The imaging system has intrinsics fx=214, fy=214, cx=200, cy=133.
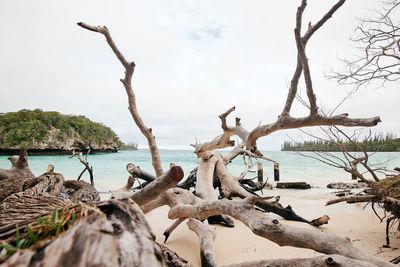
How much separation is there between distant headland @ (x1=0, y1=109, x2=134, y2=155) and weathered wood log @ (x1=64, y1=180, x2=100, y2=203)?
33.9m

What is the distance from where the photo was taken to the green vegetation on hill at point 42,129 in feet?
121

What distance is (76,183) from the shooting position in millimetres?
5465

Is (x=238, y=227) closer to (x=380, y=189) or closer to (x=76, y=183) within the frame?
(x=380, y=189)

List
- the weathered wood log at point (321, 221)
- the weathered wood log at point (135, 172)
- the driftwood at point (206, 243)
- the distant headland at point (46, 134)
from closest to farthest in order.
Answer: the driftwood at point (206, 243) < the weathered wood log at point (321, 221) < the weathered wood log at point (135, 172) < the distant headland at point (46, 134)

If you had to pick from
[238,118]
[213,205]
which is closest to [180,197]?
[213,205]

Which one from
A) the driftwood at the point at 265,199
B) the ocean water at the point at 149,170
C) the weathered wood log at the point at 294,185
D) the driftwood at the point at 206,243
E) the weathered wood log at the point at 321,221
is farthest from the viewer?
the ocean water at the point at 149,170

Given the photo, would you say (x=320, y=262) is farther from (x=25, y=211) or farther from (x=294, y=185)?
(x=294, y=185)

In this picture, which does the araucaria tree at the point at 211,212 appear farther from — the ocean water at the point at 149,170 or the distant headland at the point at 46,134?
the distant headland at the point at 46,134

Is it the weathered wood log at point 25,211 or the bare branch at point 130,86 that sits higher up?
the bare branch at point 130,86

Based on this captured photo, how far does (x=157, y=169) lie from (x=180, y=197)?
1071mm

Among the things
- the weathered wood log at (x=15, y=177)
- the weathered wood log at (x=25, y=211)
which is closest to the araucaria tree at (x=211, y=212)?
the weathered wood log at (x=25, y=211)

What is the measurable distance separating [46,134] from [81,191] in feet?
142

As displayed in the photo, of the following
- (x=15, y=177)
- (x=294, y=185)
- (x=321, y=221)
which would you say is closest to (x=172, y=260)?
(x=321, y=221)

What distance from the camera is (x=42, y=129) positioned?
39.8 metres
